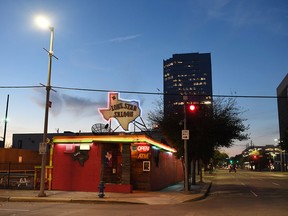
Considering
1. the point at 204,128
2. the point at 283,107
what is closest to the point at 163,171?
the point at 204,128

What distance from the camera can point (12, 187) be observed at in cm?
2356

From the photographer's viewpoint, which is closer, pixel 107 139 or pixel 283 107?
pixel 107 139

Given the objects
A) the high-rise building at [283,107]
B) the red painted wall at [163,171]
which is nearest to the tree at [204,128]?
the red painted wall at [163,171]

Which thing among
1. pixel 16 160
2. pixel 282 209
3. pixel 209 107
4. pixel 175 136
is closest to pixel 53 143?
pixel 175 136

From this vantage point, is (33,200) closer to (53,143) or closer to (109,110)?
(53,143)

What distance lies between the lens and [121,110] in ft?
77.9

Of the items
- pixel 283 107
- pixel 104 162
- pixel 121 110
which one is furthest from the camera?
pixel 283 107

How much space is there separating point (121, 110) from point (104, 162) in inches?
140

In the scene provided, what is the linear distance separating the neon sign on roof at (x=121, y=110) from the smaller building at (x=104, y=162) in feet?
4.90

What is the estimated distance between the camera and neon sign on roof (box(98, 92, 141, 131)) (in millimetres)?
23578

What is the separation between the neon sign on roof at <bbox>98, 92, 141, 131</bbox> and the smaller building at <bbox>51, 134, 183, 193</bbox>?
1.49 metres

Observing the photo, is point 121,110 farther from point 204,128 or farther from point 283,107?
point 283,107

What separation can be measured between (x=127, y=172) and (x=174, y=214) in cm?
879

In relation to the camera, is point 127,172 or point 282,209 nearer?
point 282,209
